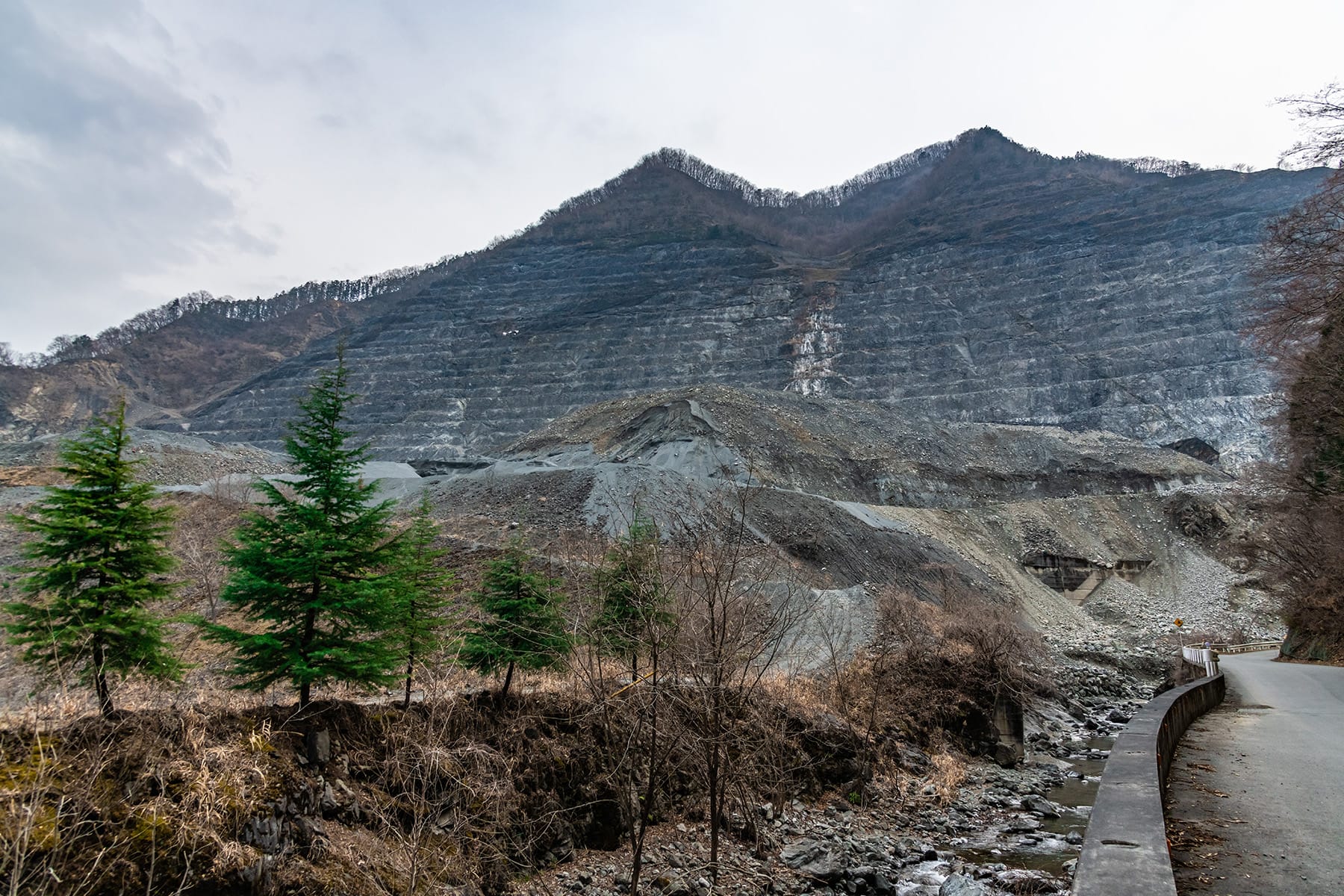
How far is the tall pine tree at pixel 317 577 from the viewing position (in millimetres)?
9133

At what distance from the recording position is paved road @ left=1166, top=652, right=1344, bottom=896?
4055mm

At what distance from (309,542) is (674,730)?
16.3 feet

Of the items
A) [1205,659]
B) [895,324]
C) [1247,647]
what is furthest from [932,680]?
[895,324]

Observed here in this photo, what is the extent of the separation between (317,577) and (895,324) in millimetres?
79532

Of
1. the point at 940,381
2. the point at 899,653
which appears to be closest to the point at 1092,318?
the point at 940,381

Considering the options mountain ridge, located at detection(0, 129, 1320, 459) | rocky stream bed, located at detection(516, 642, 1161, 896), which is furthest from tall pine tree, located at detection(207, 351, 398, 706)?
mountain ridge, located at detection(0, 129, 1320, 459)

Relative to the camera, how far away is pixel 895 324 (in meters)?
82.0

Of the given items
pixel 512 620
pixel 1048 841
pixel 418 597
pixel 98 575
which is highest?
pixel 98 575

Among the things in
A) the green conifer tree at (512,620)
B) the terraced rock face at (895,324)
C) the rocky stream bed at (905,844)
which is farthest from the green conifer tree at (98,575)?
the terraced rock face at (895,324)

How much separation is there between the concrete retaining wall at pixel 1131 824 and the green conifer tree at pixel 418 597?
8209 mm

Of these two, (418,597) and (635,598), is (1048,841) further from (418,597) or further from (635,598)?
(418,597)

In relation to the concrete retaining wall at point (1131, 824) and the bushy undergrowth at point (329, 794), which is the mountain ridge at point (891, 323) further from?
the concrete retaining wall at point (1131, 824)

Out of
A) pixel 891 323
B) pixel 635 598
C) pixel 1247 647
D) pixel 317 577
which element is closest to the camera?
pixel 635 598

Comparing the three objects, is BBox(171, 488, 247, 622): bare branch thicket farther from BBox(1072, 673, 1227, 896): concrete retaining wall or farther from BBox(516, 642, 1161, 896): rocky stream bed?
BBox(1072, 673, 1227, 896): concrete retaining wall
